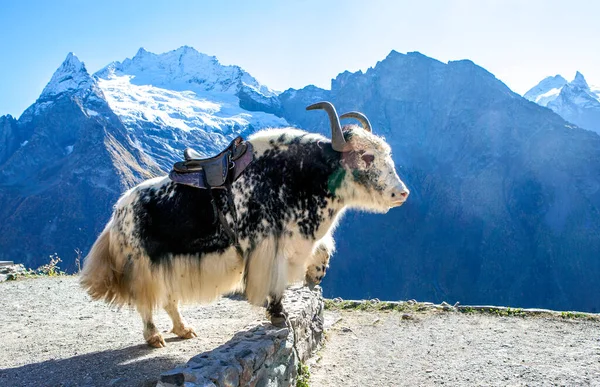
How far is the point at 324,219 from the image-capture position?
4.29 m

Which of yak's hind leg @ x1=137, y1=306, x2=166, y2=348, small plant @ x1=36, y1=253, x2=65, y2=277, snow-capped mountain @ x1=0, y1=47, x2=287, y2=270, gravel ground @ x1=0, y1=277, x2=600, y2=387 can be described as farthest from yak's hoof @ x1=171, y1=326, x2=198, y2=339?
snow-capped mountain @ x1=0, y1=47, x2=287, y2=270

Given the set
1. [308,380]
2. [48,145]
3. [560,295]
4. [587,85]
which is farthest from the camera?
[587,85]

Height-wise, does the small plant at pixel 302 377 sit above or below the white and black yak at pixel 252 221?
below

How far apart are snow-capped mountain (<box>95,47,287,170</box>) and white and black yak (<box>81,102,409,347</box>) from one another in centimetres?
10776

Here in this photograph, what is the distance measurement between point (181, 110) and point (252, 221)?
15852 cm

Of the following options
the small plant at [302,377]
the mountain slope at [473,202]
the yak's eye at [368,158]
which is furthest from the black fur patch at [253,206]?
the mountain slope at [473,202]

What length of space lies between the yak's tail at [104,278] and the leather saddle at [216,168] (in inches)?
45.2

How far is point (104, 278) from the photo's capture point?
14.8 ft

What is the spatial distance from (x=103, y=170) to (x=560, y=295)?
100065 mm

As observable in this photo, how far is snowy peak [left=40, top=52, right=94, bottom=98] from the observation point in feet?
464

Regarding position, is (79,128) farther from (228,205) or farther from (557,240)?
(228,205)

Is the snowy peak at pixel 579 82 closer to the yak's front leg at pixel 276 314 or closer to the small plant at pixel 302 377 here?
the small plant at pixel 302 377

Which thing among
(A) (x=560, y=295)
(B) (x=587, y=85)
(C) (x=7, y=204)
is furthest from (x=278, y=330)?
(B) (x=587, y=85)

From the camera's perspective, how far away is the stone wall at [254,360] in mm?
3080
